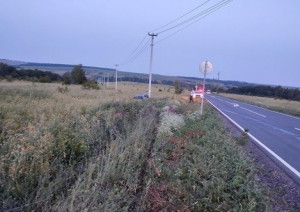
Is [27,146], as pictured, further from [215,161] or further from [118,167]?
[215,161]

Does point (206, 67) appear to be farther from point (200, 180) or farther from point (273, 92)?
point (273, 92)

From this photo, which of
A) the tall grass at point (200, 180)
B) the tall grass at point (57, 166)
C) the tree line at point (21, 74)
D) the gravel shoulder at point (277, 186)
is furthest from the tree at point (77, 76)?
the tall grass at point (57, 166)

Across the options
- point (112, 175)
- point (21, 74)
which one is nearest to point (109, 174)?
point (112, 175)

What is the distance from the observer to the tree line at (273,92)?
279ft

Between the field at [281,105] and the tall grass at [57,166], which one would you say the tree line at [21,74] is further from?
the tall grass at [57,166]

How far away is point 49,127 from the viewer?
647 cm

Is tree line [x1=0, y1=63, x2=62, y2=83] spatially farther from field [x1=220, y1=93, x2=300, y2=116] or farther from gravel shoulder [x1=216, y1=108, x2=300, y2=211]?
gravel shoulder [x1=216, y1=108, x2=300, y2=211]

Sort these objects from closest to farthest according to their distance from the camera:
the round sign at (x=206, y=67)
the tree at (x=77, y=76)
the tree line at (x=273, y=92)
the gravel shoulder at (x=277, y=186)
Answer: the gravel shoulder at (x=277, y=186), the round sign at (x=206, y=67), the tree at (x=77, y=76), the tree line at (x=273, y=92)

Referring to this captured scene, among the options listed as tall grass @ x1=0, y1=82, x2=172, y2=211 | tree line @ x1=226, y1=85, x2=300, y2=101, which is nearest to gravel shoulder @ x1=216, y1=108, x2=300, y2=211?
tall grass @ x1=0, y1=82, x2=172, y2=211

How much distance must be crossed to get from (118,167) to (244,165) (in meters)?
2.70

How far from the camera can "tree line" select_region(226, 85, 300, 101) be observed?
279 ft

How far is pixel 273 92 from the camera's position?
9456 centimetres

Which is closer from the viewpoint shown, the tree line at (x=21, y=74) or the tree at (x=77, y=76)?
the tree line at (x=21, y=74)

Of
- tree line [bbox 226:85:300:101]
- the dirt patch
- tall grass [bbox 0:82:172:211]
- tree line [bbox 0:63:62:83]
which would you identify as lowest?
tree line [bbox 226:85:300:101]
